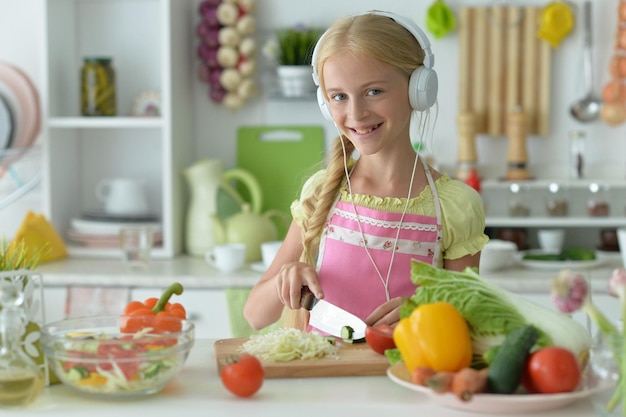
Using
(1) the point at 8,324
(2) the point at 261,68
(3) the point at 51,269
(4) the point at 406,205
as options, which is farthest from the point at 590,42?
(1) the point at 8,324

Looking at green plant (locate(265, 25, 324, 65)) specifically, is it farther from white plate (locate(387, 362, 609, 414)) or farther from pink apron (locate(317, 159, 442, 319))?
white plate (locate(387, 362, 609, 414))

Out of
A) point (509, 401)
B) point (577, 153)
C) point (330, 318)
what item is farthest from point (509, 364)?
point (577, 153)

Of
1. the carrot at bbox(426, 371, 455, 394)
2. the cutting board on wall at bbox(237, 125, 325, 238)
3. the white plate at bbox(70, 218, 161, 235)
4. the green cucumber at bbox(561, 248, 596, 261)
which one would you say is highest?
the cutting board on wall at bbox(237, 125, 325, 238)

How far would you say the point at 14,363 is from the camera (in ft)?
3.79

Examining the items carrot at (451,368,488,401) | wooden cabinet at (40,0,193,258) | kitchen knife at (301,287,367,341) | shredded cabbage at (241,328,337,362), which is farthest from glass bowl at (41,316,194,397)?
wooden cabinet at (40,0,193,258)

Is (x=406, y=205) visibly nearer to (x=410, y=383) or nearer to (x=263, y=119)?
(x=410, y=383)

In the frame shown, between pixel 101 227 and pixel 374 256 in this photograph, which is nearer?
pixel 374 256

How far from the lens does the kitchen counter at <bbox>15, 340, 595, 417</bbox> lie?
1.16 metres

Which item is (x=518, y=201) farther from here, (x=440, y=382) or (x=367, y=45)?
(x=440, y=382)

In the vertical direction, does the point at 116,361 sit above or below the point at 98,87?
Answer: below

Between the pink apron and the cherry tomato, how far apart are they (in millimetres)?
470

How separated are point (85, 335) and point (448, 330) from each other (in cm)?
49

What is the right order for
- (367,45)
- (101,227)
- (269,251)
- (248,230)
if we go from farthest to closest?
(101,227), (248,230), (269,251), (367,45)

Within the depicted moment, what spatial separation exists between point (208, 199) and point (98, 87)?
50cm
